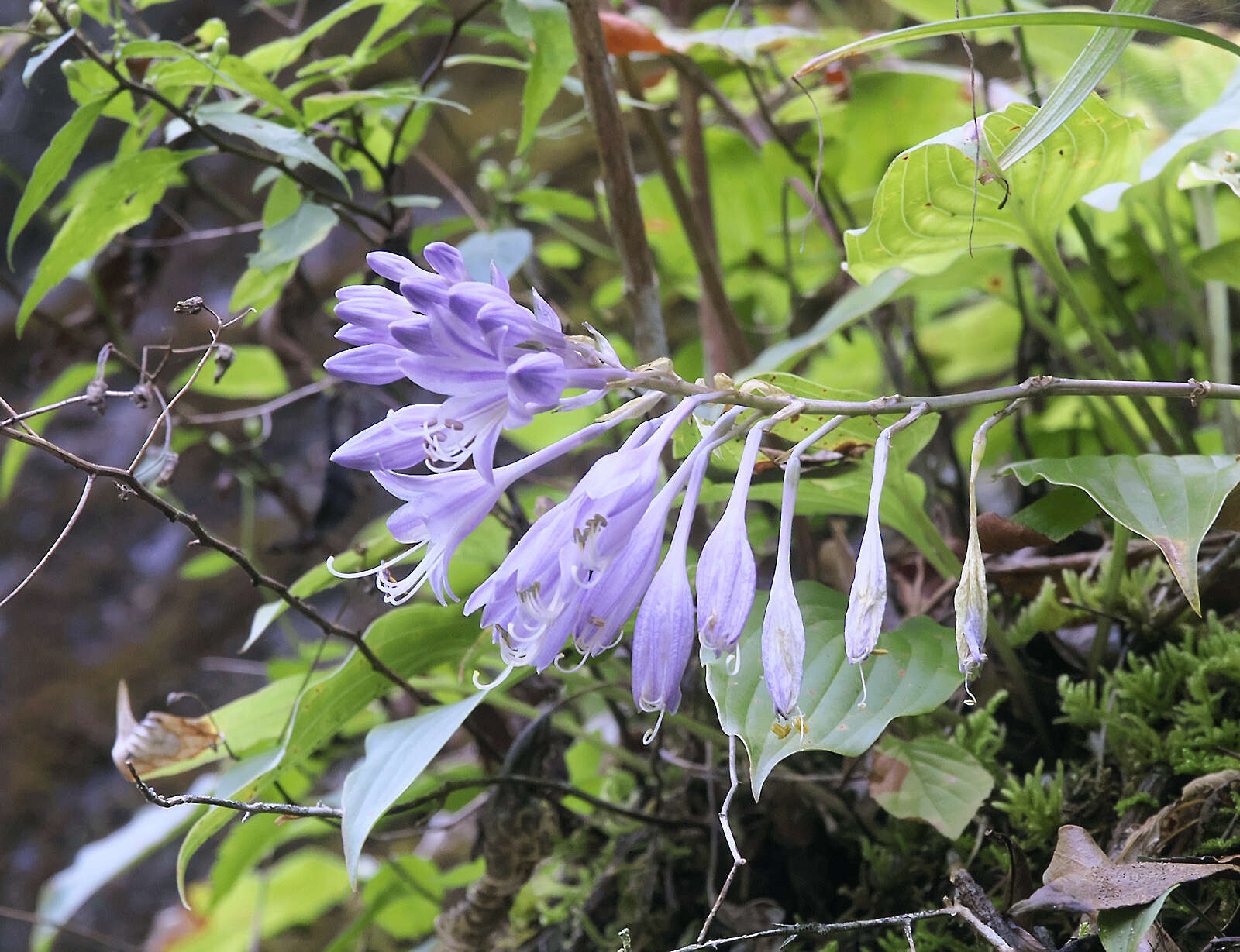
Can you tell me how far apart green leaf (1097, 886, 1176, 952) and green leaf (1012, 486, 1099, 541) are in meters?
0.27

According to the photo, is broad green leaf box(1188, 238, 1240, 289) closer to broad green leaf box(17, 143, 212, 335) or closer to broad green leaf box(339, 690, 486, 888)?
broad green leaf box(339, 690, 486, 888)

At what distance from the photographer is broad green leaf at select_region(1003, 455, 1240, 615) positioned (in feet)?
1.96

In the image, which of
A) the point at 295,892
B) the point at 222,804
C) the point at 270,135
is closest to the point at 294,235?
the point at 270,135

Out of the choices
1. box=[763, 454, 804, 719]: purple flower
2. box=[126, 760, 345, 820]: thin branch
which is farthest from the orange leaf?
box=[126, 760, 345, 820]: thin branch

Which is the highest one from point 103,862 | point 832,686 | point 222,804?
point 832,686

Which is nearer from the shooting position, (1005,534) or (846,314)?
(1005,534)

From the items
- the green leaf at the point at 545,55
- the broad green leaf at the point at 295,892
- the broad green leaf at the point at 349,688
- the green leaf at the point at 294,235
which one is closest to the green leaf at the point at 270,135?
the green leaf at the point at 294,235

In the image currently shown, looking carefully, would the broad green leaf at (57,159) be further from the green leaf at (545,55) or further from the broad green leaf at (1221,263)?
the broad green leaf at (1221,263)

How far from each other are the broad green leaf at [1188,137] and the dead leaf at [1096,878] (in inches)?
19.4

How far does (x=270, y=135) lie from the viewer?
837 millimetres

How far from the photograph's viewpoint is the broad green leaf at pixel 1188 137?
0.74 m

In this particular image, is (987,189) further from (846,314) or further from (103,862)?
(103,862)

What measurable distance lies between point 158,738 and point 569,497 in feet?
1.81

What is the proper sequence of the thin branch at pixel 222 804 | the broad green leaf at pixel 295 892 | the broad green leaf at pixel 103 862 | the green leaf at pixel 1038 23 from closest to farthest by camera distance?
the green leaf at pixel 1038 23
the thin branch at pixel 222 804
the broad green leaf at pixel 103 862
the broad green leaf at pixel 295 892
